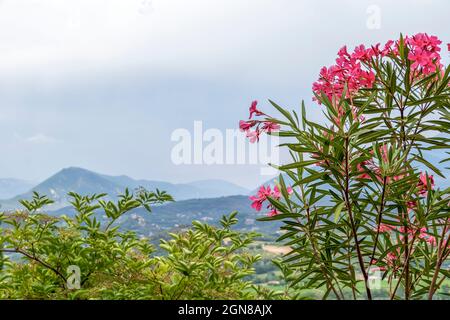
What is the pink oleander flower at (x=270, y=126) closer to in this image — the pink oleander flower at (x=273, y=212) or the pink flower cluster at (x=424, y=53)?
the pink oleander flower at (x=273, y=212)

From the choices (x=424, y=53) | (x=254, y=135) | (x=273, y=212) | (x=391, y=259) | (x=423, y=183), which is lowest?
(x=391, y=259)

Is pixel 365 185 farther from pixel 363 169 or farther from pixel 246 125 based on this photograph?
pixel 246 125

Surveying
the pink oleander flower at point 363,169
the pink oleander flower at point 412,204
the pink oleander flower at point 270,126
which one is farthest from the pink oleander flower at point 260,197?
the pink oleander flower at point 412,204

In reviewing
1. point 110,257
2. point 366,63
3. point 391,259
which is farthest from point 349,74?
point 110,257

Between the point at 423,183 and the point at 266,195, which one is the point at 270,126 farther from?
the point at 423,183

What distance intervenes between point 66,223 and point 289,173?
103 centimetres

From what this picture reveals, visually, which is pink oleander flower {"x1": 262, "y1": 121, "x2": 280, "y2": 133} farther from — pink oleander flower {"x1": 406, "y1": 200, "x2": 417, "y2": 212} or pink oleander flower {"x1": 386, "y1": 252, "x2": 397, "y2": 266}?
pink oleander flower {"x1": 386, "y1": 252, "x2": 397, "y2": 266}

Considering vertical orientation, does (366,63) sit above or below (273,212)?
above

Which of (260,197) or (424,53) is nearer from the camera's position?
(424,53)

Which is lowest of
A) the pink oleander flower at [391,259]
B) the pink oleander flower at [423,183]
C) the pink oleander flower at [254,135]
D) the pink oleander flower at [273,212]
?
the pink oleander flower at [391,259]

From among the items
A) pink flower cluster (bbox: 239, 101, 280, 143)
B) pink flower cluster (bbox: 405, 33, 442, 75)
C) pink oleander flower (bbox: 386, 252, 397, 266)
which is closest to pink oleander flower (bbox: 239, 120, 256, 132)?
pink flower cluster (bbox: 239, 101, 280, 143)

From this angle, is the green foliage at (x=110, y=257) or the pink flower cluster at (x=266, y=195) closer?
the green foliage at (x=110, y=257)
